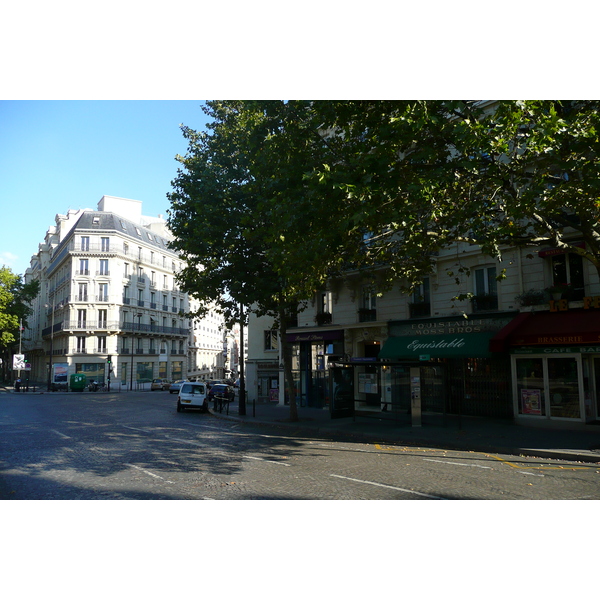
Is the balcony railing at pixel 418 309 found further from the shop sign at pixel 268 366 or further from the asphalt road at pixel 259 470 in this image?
the shop sign at pixel 268 366

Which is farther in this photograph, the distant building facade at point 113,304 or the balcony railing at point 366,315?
the distant building facade at point 113,304

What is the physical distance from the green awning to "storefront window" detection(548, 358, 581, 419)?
2184 mm

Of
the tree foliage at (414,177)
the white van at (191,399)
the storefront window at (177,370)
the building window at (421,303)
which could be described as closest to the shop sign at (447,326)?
the building window at (421,303)

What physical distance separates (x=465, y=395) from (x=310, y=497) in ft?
47.1

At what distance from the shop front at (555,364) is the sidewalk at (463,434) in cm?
70

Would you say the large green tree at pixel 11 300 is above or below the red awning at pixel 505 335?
above

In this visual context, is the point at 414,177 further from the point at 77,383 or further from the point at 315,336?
the point at 77,383

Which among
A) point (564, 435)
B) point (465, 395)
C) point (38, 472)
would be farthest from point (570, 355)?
point (38, 472)

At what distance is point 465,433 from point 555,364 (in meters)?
4.11

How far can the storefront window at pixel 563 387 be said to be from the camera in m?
16.0

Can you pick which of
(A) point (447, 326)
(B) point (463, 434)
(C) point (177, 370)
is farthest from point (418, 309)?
(C) point (177, 370)

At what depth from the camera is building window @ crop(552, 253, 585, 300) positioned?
16.7 metres

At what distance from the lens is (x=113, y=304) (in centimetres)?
5703

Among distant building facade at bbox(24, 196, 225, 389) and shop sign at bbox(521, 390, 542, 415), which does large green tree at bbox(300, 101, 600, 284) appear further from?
distant building facade at bbox(24, 196, 225, 389)
